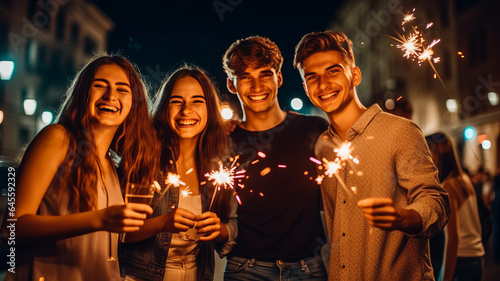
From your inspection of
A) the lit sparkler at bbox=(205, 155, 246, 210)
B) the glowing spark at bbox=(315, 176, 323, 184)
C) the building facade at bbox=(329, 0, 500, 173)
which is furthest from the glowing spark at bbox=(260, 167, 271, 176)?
the building facade at bbox=(329, 0, 500, 173)

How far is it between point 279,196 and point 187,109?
115 centimetres

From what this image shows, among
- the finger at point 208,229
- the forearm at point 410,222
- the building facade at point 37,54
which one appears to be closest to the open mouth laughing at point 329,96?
the forearm at point 410,222

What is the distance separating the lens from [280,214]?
10.2ft

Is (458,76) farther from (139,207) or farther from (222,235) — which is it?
(139,207)

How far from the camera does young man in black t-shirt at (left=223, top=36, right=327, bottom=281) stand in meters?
3.04

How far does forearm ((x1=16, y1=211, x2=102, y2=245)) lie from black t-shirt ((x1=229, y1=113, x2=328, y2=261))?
133 centimetres

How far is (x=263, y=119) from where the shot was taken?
3402 millimetres

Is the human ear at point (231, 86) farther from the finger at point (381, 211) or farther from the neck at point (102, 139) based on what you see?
the finger at point (381, 211)

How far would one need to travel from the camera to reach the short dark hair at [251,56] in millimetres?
3414

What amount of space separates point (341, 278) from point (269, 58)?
209 cm

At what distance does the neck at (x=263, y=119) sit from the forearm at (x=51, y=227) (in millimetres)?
1676

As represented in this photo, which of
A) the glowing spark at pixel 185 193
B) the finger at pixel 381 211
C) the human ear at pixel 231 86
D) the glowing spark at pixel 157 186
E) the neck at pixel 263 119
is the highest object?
the human ear at pixel 231 86

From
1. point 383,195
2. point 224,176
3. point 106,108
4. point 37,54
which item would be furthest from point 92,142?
point 37,54

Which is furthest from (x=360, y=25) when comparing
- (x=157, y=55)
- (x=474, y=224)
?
(x=474, y=224)
